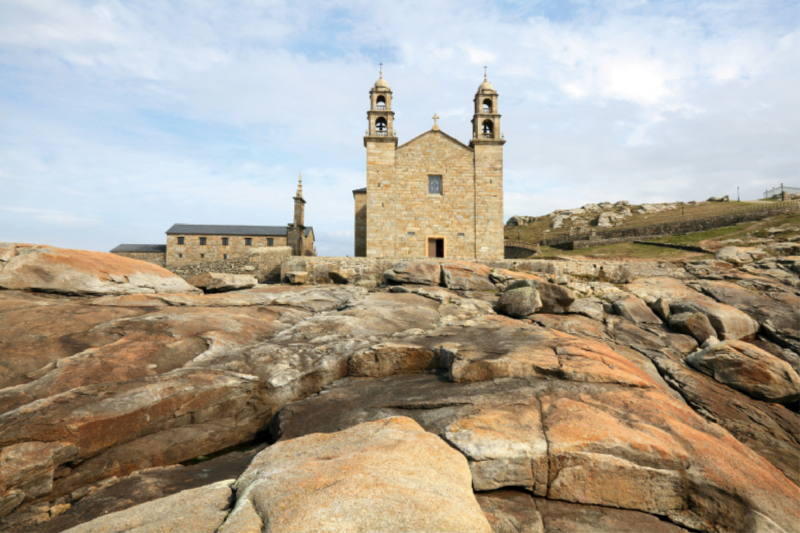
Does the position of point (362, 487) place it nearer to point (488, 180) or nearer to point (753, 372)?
point (753, 372)

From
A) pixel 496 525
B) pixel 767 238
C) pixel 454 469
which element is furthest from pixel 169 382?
pixel 767 238

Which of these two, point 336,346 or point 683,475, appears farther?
point 336,346

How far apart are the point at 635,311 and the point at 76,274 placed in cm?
2153

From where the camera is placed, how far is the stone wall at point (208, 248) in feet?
147

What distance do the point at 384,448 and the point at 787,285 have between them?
79.0 ft

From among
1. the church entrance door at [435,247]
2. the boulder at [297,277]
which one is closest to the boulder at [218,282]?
the boulder at [297,277]

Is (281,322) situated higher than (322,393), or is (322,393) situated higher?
(281,322)

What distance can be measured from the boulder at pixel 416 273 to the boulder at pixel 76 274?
10.7 metres

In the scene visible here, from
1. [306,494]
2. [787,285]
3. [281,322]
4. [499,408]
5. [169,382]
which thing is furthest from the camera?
[787,285]

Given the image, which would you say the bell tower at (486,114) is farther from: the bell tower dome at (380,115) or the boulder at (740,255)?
the boulder at (740,255)

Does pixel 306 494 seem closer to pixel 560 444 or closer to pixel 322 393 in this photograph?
pixel 560 444

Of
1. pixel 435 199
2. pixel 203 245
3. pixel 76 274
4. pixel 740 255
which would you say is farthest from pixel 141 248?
pixel 740 255

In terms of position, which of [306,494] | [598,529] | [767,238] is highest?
[767,238]

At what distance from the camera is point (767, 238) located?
96.8ft
